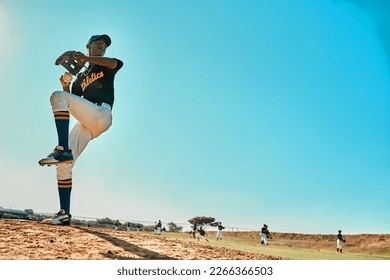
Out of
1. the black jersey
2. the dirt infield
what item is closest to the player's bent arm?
the black jersey

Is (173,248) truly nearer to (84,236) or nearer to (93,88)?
(84,236)

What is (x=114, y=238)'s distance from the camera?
563 cm

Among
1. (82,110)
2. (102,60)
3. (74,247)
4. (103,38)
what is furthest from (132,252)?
(103,38)

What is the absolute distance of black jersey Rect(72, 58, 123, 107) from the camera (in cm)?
649

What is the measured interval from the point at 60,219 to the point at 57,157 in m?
1.32

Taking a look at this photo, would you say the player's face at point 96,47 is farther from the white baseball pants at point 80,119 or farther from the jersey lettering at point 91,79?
the white baseball pants at point 80,119

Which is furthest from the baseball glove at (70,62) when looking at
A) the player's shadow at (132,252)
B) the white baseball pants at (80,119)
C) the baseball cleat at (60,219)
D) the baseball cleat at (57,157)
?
the player's shadow at (132,252)

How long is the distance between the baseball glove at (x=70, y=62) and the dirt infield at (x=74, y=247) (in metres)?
2.83

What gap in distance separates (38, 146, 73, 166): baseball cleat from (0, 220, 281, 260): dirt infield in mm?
1041

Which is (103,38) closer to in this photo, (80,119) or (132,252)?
(80,119)

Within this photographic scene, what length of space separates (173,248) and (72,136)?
2.80 meters

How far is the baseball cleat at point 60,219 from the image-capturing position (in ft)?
20.3
